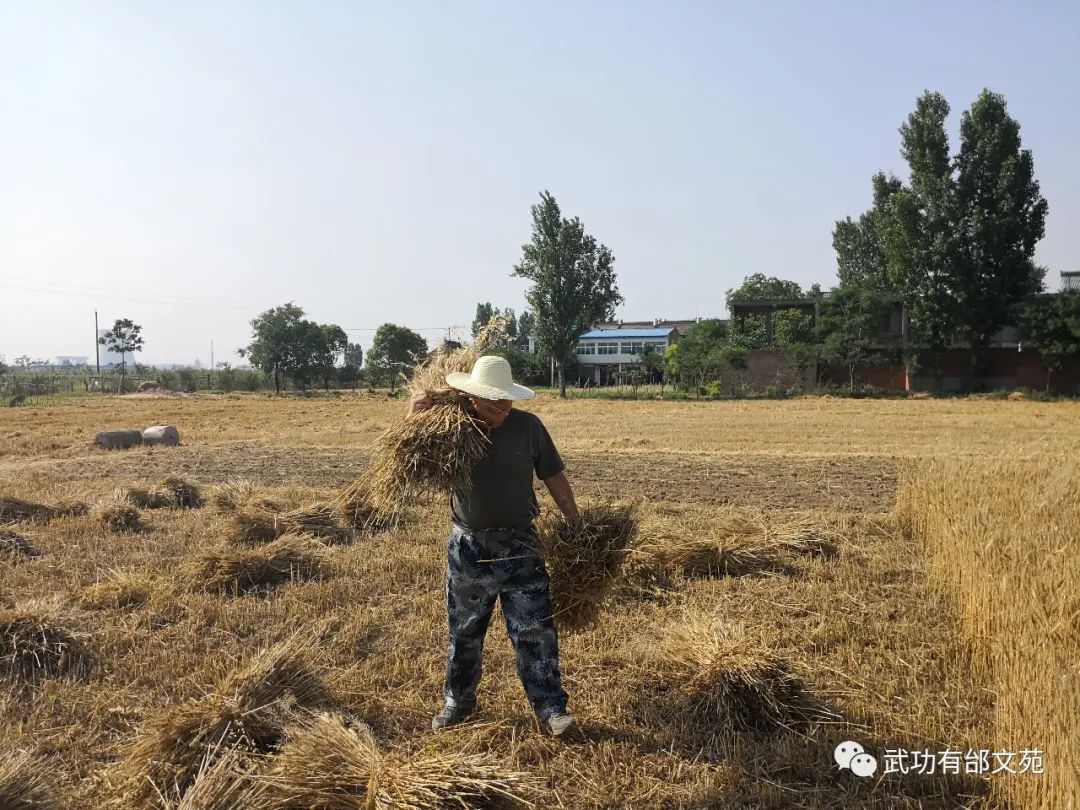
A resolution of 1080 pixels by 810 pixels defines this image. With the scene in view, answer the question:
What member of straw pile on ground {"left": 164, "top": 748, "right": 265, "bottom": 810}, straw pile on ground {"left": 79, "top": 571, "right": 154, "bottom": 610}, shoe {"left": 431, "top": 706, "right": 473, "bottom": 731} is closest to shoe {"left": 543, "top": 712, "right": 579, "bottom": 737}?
shoe {"left": 431, "top": 706, "right": 473, "bottom": 731}

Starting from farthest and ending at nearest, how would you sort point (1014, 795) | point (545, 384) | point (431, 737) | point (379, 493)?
point (545, 384)
point (379, 493)
point (431, 737)
point (1014, 795)

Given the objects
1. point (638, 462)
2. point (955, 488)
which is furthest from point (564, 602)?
point (638, 462)

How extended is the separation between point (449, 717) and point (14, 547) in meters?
5.71

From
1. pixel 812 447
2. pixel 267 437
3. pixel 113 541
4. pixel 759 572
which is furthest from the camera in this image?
pixel 267 437

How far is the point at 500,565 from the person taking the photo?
3736mm

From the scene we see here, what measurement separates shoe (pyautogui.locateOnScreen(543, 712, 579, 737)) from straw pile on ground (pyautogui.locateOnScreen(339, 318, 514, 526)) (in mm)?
1210

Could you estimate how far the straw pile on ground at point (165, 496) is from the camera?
9.59m

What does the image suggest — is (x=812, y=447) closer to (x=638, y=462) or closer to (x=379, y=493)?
(x=638, y=462)

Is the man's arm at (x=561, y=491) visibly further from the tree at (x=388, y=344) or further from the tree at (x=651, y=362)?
the tree at (x=388, y=344)

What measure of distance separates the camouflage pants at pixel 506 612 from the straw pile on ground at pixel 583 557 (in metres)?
0.19

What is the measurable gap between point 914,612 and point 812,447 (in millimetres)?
12222

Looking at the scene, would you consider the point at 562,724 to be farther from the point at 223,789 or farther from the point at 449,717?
the point at 223,789

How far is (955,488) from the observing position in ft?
22.0

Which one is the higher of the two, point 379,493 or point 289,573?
point 379,493
